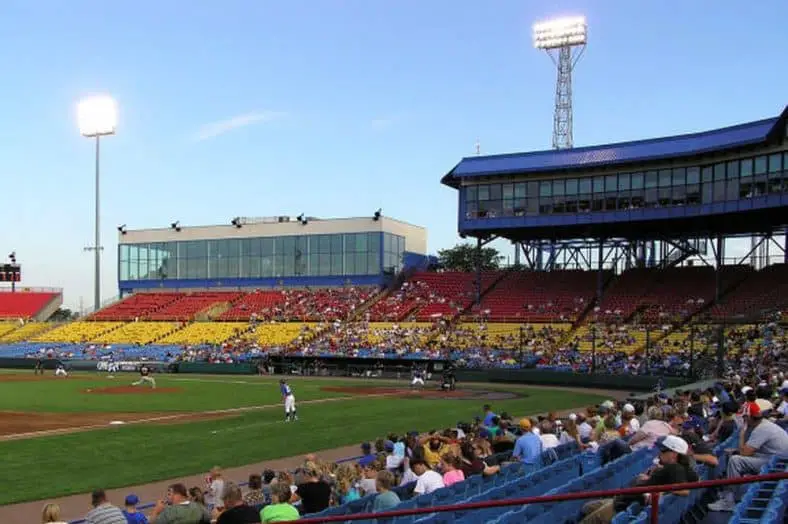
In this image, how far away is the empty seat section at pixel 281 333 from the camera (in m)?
58.9

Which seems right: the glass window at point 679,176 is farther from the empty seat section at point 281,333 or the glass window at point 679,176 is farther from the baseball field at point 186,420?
the empty seat section at point 281,333

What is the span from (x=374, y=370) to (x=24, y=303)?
51.0 meters

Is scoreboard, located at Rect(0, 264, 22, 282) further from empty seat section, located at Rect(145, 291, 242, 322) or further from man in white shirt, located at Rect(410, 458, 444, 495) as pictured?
man in white shirt, located at Rect(410, 458, 444, 495)

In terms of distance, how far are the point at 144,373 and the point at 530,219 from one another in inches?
1071

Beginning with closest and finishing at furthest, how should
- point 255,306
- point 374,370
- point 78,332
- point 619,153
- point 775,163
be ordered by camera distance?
point 775,163
point 374,370
point 619,153
point 255,306
point 78,332

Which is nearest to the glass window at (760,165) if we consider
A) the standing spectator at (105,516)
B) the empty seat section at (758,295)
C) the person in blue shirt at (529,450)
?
the empty seat section at (758,295)

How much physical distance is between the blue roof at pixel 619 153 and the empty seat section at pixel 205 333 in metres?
20.3

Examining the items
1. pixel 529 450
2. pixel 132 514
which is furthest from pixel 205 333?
pixel 132 514

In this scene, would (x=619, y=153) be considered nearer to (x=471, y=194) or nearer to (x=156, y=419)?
(x=471, y=194)

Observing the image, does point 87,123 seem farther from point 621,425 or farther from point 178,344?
point 621,425

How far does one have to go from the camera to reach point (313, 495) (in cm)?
1013

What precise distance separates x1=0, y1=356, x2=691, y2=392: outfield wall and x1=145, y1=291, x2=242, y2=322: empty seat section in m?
13.4

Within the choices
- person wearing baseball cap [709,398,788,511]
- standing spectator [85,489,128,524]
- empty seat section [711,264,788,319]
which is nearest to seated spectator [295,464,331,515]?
standing spectator [85,489,128,524]

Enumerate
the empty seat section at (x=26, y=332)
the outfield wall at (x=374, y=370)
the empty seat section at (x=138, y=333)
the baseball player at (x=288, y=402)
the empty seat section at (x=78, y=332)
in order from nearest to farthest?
the baseball player at (x=288, y=402) → the outfield wall at (x=374, y=370) → the empty seat section at (x=138, y=333) → the empty seat section at (x=78, y=332) → the empty seat section at (x=26, y=332)
